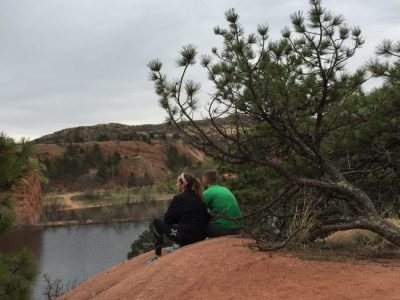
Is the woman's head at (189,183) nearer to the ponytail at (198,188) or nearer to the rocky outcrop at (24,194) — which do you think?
the ponytail at (198,188)

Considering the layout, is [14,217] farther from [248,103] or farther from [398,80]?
[398,80]

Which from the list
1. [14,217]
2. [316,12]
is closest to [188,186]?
[14,217]

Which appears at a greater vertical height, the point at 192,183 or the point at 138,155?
the point at 138,155

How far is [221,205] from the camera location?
657 centimetres

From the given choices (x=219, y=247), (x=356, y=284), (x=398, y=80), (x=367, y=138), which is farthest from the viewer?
(x=367, y=138)

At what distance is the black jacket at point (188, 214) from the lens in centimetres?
634

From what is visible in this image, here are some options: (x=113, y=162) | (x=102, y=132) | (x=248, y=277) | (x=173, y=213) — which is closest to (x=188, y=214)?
(x=173, y=213)

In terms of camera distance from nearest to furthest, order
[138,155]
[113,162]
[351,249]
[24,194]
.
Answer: [351,249] → [24,194] → [113,162] → [138,155]

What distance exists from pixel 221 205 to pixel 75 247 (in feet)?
80.4

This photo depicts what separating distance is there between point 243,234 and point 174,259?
1.23m

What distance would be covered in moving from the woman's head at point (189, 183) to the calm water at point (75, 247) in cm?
1312

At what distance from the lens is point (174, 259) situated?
5.66 m

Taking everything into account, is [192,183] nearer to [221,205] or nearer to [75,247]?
[221,205]

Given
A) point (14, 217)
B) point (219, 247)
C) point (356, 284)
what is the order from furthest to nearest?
point (219, 247), point (14, 217), point (356, 284)
